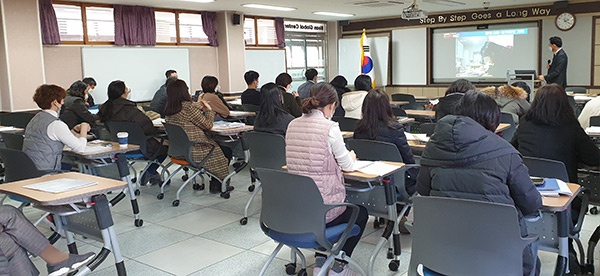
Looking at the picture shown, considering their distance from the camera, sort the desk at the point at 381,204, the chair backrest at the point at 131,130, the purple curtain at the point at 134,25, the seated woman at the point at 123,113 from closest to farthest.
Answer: the desk at the point at 381,204, the chair backrest at the point at 131,130, the seated woman at the point at 123,113, the purple curtain at the point at 134,25

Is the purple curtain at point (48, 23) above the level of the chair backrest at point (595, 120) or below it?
above

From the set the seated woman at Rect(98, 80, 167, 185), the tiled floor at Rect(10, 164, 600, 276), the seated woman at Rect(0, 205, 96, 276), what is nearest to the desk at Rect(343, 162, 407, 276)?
the tiled floor at Rect(10, 164, 600, 276)

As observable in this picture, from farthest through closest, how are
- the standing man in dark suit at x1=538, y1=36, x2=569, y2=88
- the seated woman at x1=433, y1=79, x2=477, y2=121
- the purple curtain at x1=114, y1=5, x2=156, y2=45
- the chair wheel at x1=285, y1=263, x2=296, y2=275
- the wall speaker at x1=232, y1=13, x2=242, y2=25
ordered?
1. the wall speaker at x1=232, y1=13, x2=242, y2=25
2. the purple curtain at x1=114, y1=5, x2=156, y2=45
3. the standing man in dark suit at x1=538, y1=36, x2=569, y2=88
4. the seated woman at x1=433, y1=79, x2=477, y2=121
5. the chair wheel at x1=285, y1=263, x2=296, y2=275

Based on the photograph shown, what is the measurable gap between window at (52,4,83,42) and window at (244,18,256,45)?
3.71 m

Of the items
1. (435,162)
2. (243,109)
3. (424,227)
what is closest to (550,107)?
(435,162)

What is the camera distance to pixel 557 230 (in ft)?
8.22

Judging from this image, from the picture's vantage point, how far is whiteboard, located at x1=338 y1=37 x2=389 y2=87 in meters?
12.8

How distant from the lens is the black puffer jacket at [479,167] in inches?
83.1

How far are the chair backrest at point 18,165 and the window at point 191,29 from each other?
6741 mm

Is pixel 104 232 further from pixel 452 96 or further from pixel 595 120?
pixel 595 120

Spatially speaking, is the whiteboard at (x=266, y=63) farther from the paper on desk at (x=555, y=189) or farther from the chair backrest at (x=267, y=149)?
the paper on desk at (x=555, y=189)

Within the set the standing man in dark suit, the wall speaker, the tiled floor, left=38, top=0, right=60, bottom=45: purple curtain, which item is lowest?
the tiled floor

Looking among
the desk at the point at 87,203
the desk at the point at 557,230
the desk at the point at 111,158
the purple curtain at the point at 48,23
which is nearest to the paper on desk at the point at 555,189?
the desk at the point at 557,230

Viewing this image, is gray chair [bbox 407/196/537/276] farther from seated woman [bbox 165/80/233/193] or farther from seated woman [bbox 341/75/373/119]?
seated woman [bbox 341/75/373/119]
